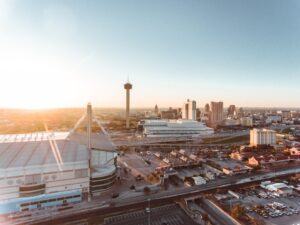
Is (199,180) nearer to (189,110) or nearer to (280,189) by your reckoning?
(280,189)

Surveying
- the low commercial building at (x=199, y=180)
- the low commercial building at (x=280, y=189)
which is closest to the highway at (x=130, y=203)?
the low commercial building at (x=199, y=180)

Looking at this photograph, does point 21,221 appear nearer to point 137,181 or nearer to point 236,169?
point 137,181

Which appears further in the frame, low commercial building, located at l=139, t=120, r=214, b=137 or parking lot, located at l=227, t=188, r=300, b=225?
low commercial building, located at l=139, t=120, r=214, b=137

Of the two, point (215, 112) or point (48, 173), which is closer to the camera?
point (48, 173)

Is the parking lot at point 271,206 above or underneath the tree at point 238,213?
underneath

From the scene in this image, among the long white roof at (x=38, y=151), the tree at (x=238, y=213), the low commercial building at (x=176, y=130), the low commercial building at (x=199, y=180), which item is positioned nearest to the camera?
the tree at (x=238, y=213)

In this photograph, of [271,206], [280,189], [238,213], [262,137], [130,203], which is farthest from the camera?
[262,137]

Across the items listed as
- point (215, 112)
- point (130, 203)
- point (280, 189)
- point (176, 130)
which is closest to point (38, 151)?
point (130, 203)

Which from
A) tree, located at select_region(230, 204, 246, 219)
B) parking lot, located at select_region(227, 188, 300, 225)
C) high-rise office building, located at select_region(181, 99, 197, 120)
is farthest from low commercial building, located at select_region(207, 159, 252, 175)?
high-rise office building, located at select_region(181, 99, 197, 120)

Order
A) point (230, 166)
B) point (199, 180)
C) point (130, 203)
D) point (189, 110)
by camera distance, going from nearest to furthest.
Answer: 1. point (130, 203)
2. point (199, 180)
3. point (230, 166)
4. point (189, 110)

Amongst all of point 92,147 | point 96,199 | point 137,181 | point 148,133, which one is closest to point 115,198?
point 96,199

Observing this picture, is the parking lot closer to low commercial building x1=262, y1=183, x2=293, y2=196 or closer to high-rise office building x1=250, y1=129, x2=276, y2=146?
low commercial building x1=262, y1=183, x2=293, y2=196

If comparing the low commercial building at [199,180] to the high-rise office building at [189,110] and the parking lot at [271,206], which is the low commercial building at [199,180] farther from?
the high-rise office building at [189,110]
